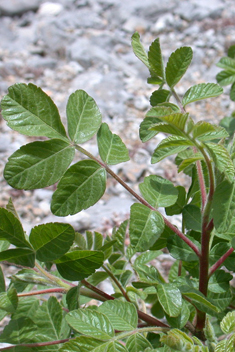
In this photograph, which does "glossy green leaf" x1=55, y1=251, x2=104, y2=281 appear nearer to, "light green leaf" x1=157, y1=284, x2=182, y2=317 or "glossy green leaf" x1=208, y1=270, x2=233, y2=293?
"light green leaf" x1=157, y1=284, x2=182, y2=317

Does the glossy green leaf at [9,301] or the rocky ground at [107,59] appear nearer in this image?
the glossy green leaf at [9,301]

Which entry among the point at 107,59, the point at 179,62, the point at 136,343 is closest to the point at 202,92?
the point at 179,62

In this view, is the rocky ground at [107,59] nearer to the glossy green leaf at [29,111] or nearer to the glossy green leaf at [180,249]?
the glossy green leaf at [180,249]

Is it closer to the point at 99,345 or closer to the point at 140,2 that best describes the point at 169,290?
the point at 99,345

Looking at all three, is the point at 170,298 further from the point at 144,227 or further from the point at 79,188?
the point at 79,188

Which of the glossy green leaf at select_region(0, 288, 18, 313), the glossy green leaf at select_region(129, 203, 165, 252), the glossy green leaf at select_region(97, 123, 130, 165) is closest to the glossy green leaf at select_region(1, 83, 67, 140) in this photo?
the glossy green leaf at select_region(97, 123, 130, 165)

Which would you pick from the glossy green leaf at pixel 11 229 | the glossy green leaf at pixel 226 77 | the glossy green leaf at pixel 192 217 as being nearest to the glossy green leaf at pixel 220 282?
the glossy green leaf at pixel 192 217
